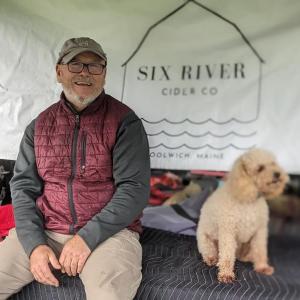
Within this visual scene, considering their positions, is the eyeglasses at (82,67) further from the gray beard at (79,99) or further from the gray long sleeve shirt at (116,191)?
the gray long sleeve shirt at (116,191)

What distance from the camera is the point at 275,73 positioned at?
1.86 meters

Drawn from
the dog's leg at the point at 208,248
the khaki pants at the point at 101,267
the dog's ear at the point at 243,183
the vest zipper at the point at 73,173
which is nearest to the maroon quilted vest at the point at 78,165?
the vest zipper at the point at 73,173

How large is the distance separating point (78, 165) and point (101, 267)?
0.46 meters

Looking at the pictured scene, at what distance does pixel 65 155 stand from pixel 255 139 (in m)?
0.85

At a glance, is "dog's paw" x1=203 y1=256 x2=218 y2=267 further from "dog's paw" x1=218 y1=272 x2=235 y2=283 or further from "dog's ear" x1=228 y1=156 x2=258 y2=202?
"dog's ear" x1=228 y1=156 x2=258 y2=202

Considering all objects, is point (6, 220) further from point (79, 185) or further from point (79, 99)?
point (79, 99)

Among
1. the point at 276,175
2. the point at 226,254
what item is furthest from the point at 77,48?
the point at 226,254

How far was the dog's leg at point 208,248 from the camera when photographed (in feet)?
6.31

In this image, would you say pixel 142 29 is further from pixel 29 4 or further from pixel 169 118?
pixel 29 4

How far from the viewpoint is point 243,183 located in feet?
5.82

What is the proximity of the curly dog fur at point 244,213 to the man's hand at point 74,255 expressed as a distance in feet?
1.88

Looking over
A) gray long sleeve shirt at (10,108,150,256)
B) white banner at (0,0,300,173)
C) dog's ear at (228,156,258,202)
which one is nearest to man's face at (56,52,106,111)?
gray long sleeve shirt at (10,108,150,256)

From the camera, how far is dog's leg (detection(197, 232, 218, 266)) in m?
1.92

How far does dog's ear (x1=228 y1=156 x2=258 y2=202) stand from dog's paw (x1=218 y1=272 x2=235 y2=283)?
32 centimetres
